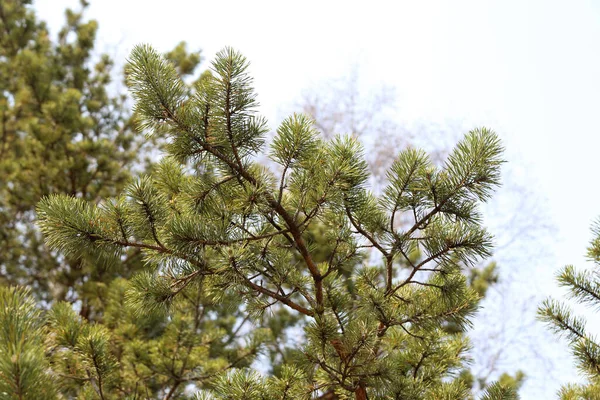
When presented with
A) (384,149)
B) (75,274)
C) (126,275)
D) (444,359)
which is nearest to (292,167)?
(444,359)

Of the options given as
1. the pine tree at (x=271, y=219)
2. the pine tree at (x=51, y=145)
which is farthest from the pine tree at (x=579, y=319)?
the pine tree at (x=51, y=145)

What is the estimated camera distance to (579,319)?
4.44 ft

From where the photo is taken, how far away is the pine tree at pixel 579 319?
4.20 feet

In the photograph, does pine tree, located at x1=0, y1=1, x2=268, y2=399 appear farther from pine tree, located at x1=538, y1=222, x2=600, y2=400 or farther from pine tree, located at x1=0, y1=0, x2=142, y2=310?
pine tree, located at x1=538, y1=222, x2=600, y2=400

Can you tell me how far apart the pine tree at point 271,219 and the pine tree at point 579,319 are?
300mm

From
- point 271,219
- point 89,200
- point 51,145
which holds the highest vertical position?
point 51,145

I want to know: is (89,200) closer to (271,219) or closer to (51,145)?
(51,145)

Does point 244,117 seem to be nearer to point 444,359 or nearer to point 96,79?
point 444,359

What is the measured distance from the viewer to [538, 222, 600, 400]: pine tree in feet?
4.20

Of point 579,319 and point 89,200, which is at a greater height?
point 89,200

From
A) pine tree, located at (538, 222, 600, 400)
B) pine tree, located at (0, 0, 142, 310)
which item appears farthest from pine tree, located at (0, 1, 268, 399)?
pine tree, located at (538, 222, 600, 400)

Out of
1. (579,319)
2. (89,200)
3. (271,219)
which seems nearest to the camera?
(271,219)

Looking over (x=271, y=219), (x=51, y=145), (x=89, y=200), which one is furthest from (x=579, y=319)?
(x=51, y=145)

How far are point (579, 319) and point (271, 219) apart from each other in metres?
0.83
